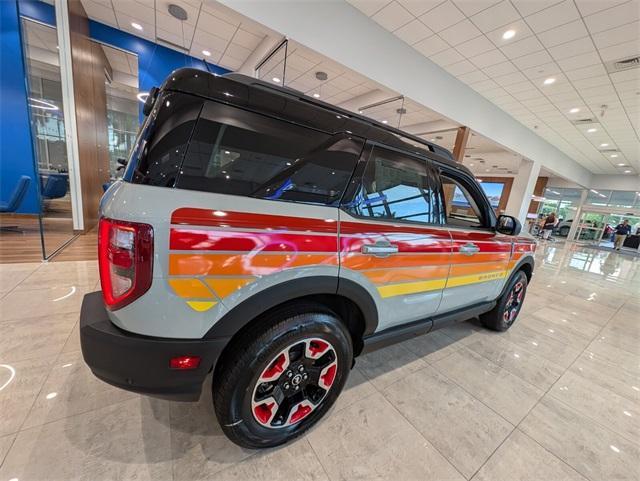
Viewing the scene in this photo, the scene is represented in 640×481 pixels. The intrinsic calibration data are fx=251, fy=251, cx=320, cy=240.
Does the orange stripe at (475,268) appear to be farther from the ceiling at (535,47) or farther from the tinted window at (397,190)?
the ceiling at (535,47)

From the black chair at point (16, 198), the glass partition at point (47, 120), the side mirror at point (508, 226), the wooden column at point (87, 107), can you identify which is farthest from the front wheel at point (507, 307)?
the black chair at point (16, 198)

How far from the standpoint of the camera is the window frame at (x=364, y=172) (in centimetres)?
126

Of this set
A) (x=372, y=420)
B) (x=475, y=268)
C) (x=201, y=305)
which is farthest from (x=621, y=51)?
(x=201, y=305)

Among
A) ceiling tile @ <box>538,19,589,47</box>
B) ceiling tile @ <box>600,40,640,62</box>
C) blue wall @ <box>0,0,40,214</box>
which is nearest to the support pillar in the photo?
ceiling tile @ <box>600,40,640,62</box>

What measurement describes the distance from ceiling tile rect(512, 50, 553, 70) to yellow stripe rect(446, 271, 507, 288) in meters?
4.59

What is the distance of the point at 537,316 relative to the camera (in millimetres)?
3260

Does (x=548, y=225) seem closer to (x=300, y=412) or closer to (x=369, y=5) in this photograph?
(x=369, y=5)

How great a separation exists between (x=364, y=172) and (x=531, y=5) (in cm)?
444

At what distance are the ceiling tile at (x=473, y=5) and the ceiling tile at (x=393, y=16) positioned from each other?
677mm

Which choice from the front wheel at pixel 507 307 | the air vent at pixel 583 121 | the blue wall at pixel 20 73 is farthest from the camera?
the air vent at pixel 583 121

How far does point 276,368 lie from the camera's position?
3.78 feet

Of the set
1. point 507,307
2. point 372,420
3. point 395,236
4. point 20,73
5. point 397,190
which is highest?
point 20,73

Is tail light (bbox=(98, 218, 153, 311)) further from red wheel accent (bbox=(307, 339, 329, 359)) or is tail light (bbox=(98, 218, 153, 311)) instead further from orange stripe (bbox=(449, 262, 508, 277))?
orange stripe (bbox=(449, 262, 508, 277))

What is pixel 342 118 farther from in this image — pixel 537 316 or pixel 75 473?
pixel 537 316
